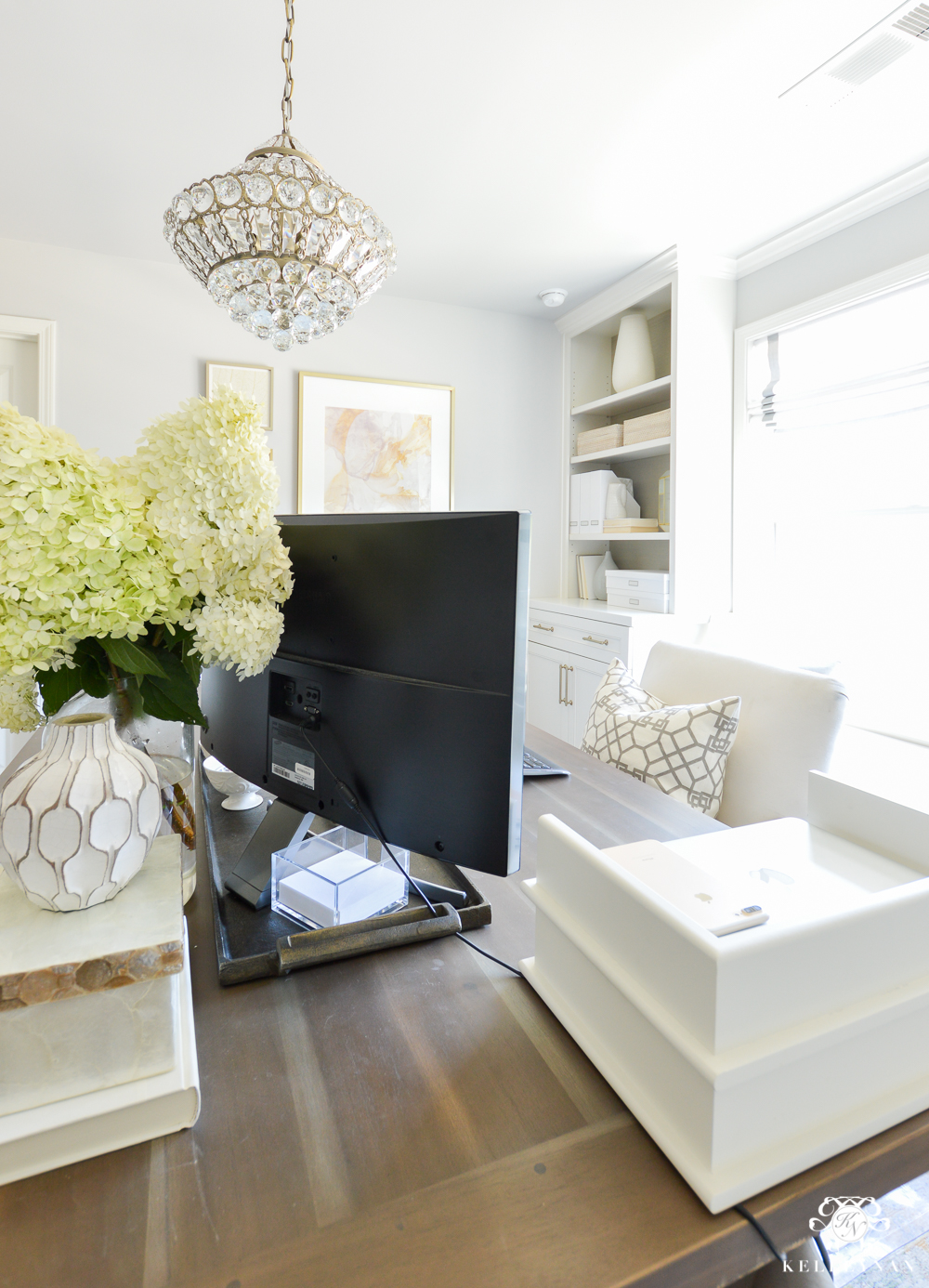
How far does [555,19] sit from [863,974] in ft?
6.89

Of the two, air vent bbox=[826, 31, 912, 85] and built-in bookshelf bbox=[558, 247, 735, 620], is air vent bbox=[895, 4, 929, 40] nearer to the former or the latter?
air vent bbox=[826, 31, 912, 85]

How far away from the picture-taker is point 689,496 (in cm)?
293

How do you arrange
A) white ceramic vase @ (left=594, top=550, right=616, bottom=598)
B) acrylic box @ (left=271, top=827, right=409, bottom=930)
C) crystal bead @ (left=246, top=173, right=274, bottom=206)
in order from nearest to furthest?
acrylic box @ (left=271, top=827, right=409, bottom=930) < crystal bead @ (left=246, top=173, right=274, bottom=206) < white ceramic vase @ (left=594, top=550, right=616, bottom=598)

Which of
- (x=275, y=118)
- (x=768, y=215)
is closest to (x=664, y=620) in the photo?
(x=768, y=215)

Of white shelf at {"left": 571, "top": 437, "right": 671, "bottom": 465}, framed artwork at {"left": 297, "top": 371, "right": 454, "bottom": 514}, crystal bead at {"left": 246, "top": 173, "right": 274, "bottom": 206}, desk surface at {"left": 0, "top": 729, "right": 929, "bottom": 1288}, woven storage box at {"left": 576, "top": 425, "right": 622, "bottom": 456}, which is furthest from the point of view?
woven storage box at {"left": 576, "top": 425, "right": 622, "bottom": 456}

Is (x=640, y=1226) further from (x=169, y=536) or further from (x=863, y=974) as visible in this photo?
(x=169, y=536)

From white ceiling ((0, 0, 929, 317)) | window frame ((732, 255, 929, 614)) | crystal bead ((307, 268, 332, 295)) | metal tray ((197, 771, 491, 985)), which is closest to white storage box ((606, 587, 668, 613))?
window frame ((732, 255, 929, 614))

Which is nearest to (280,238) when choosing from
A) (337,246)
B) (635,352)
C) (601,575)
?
(337,246)

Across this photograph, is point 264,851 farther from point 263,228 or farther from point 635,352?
point 635,352

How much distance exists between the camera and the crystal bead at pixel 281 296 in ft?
4.96

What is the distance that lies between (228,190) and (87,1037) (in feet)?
5.13

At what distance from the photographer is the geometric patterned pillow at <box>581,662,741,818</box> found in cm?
150

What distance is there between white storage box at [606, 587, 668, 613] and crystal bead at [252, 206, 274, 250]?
2.09m

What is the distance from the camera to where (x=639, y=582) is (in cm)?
308
